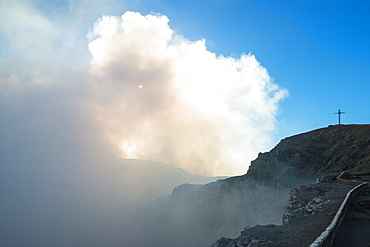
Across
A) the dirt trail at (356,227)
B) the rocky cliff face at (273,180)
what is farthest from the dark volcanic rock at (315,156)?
the dirt trail at (356,227)

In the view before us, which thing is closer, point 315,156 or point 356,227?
point 356,227

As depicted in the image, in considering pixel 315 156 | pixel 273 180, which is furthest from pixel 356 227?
pixel 273 180

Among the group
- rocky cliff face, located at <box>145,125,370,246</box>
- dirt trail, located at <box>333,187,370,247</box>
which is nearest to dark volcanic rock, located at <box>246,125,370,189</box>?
rocky cliff face, located at <box>145,125,370,246</box>

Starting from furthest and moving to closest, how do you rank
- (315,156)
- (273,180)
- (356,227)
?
(273,180)
(315,156)
(356,227)

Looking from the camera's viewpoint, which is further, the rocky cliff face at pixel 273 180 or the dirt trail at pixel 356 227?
the rocky cliff face at pixel 273 180

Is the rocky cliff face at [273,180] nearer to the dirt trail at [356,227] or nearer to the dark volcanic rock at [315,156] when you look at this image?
the dark volcanic rock at [315,156]

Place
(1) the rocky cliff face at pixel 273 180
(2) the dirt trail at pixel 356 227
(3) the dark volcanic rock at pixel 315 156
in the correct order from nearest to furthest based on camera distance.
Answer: (2) the dirt trail at pixel 356 227
(3) the dark volcanic rock at pixel 315 156
(1) the rocky cliff face at pixel 273 180

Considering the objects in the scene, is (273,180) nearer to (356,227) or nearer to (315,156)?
(315,156)

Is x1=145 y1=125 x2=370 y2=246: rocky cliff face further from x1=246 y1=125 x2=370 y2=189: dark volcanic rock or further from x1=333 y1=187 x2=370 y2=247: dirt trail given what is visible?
x1=333 y1=187 x2=370 y2=247: dirt trail

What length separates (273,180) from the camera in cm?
4434

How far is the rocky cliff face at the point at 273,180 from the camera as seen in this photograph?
36.4 m

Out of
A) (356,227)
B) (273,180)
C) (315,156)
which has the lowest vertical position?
(356,227)

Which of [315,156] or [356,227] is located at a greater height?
[315,156]

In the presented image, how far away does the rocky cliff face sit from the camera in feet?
119
